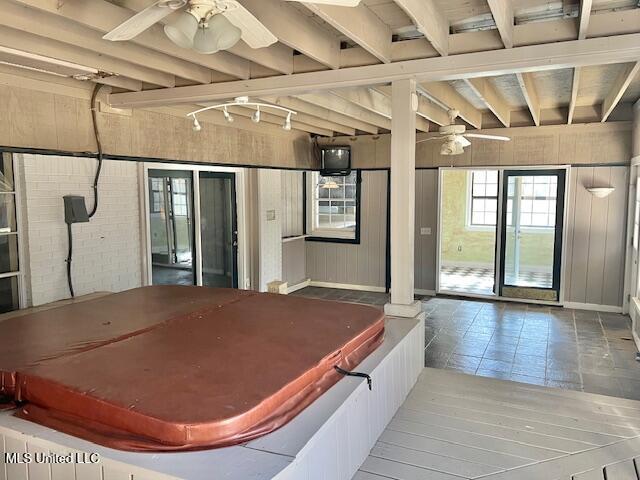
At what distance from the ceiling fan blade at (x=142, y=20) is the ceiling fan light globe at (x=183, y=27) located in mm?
47

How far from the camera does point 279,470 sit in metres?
1.64

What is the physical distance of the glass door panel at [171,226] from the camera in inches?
212

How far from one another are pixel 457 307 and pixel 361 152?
120 inches

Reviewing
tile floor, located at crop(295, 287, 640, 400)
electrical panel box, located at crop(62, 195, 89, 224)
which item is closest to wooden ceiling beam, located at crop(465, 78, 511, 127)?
tile floor, located at crop(295, 287, 640, 400)

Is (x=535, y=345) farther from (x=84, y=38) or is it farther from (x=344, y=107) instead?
(x=84, y=38)

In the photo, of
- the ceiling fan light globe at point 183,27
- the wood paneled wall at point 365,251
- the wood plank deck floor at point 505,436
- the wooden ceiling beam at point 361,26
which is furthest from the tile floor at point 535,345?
the ceiling fan light globe at point 183,27

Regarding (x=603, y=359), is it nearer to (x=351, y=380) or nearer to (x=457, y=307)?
(x=457, y=307)

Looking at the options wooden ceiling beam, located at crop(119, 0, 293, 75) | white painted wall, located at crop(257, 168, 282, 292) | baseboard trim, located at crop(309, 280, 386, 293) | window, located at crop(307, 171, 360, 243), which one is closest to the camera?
wooden ceiling beam, located at crop(119, 0, 293, 75)

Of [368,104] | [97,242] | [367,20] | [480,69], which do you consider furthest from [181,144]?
[480,69]

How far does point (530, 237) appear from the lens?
7.46 meters

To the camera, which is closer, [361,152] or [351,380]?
[351,380]

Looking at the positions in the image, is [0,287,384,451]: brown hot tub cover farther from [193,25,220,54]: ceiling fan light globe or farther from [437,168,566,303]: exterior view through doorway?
[437,168,566,303]: exterior view through doorway

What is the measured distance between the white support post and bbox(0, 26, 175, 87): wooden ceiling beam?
2.05m

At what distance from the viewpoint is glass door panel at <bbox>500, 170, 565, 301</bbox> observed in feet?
23.6
